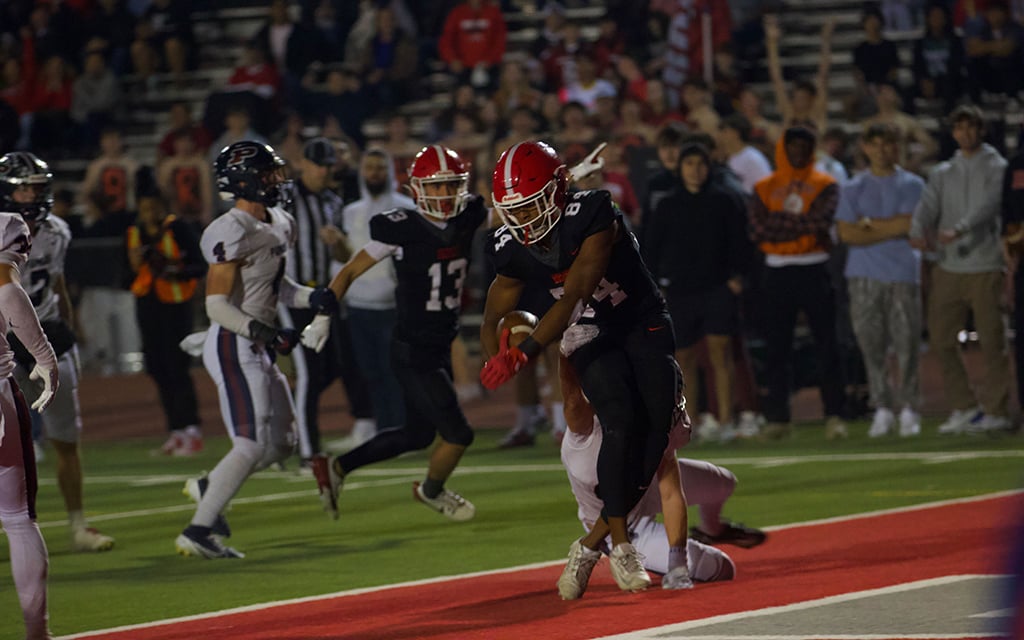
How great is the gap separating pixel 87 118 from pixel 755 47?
28.9 feet

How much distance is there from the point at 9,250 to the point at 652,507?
290 centimetres

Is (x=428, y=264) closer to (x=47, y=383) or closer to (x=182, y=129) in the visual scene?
(x=47, y=383)

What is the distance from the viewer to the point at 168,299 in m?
15.9

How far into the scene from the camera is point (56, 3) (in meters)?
26.5

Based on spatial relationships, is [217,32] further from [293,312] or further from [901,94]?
[293,312]

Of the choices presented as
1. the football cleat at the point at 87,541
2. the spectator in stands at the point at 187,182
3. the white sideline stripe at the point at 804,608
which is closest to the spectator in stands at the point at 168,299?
the spectator in stands at the point at 187,182

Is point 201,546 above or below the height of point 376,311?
below

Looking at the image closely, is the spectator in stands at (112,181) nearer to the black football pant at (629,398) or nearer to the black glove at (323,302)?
the black glove at (323,302)

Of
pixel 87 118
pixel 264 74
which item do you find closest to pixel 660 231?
pixel 264 74

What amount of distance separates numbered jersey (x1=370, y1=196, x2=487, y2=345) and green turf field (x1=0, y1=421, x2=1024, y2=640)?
1.12 m

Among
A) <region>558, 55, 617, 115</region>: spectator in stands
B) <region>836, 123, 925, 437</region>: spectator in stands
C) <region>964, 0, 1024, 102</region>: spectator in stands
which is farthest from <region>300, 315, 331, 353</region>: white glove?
<region>964, 0, 1024, 102</region>: spectator in stands

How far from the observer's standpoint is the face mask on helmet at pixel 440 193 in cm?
1079

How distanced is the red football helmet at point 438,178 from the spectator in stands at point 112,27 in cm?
1629

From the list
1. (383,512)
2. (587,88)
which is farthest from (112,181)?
(383,512)
